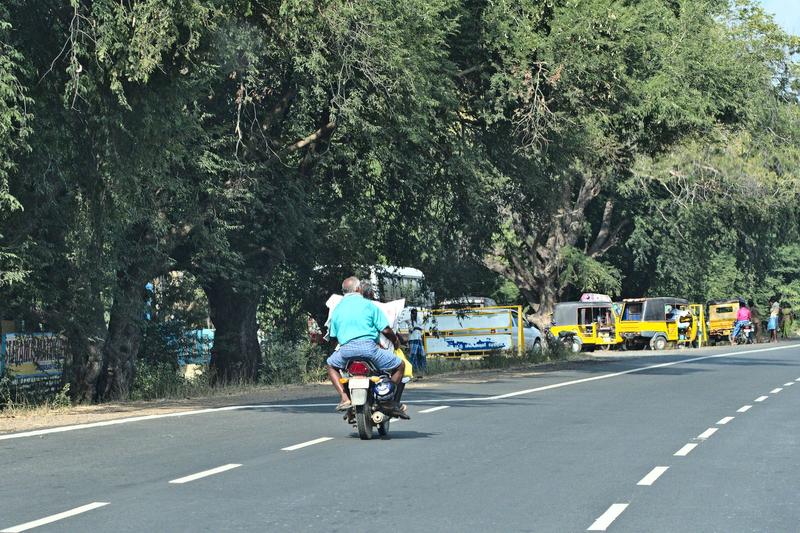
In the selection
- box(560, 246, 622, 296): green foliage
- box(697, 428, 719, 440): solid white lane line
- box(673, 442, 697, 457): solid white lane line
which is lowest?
box(673, 442, 697, 457): solid white lane line

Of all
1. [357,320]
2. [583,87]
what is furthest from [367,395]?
[583,87]

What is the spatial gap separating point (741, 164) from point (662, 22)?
82.4ft

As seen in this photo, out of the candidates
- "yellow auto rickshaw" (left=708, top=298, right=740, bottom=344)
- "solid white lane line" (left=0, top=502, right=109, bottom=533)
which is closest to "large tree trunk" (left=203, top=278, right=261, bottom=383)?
"solid white lane line" (left=0, top=502, right=109, bottom=533)

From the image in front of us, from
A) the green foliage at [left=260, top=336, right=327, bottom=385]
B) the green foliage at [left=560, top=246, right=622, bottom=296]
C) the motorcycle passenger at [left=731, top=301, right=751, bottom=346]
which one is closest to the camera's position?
the green foliage at [left=260, top=336, right=327, bottom=385]

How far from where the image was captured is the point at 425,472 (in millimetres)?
12078

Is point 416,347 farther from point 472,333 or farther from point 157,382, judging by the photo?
point 157,382

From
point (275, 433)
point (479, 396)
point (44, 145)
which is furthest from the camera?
point (479, 396)

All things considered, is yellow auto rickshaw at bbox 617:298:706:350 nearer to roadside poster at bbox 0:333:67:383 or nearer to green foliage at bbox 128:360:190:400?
green foliage at bbox 128:360:190:400

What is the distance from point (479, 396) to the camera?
2372 centimetres

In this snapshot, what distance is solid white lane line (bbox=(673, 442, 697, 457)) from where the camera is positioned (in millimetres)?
13812

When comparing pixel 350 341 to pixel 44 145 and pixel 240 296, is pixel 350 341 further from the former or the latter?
pixel 240 296

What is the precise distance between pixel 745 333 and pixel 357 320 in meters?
53.0

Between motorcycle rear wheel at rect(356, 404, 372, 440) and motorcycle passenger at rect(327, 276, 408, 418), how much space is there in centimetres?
18

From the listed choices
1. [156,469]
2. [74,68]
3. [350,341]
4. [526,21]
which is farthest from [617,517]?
[526,21]
